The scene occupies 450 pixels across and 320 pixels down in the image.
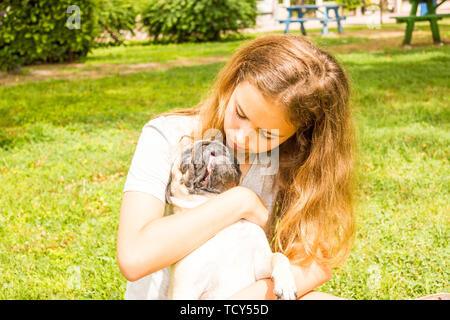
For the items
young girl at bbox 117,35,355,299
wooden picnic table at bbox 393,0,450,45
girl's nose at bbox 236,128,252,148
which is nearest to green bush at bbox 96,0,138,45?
wooden picnic table at bbox 393,0,450,45

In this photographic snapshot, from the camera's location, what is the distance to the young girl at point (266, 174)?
2.14m

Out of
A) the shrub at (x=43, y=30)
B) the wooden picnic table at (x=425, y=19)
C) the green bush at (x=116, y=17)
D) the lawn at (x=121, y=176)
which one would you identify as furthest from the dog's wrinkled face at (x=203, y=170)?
the green bush at (x=116, y=17)

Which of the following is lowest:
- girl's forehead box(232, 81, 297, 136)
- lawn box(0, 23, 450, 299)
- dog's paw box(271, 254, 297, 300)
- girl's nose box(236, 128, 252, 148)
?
lawn box(0, 23, 450, 299)

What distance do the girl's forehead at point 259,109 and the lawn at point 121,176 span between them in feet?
2.64

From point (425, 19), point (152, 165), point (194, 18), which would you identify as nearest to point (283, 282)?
point (152, 165)

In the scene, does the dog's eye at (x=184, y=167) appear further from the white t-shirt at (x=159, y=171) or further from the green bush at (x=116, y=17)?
the green bush at (x=116, y=17)

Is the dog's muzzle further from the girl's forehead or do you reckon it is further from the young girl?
the girl's forehead

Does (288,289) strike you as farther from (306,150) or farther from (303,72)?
(303,72)

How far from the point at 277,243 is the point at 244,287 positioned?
1.39 feet

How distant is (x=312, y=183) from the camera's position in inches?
102

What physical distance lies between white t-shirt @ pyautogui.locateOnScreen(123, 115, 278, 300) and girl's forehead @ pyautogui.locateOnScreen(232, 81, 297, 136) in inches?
12.8

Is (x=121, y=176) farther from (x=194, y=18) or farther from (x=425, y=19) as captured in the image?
(x=194, y=18)

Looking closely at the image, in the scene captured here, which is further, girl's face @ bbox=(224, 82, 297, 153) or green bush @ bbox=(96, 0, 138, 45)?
green bush @ bbox=(96, 0, 138, 45)

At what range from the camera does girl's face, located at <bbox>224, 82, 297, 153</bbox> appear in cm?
227
